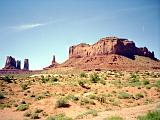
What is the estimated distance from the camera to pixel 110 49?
132 meters

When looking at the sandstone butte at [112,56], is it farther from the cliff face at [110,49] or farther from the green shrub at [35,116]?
the green shrub at [35,116]

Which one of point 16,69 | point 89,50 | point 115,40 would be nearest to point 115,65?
point 115,40

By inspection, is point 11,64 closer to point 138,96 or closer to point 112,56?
point 112,56

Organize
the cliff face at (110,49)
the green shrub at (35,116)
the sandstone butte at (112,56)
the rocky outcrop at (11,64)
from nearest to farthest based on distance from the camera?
the green shrub at (35,116) < the sandstone butte at (112,56) < the cliff face at (110,49) < the rocky outcrop at (11,64)

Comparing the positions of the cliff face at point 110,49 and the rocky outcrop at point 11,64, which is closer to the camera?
the cliff face at point 110,49

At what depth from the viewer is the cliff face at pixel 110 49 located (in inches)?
5187

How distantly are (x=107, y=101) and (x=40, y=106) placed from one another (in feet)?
19.3

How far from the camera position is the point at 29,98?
2592cm

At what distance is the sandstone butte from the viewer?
112 meters

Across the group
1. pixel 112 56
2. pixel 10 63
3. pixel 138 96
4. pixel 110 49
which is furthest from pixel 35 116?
pixel 10 63

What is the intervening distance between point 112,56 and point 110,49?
29.1 feet

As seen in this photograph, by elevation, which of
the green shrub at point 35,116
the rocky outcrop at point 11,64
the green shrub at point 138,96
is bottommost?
the green shrub at point 35,116

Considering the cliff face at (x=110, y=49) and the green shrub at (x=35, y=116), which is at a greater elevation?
the cliff face at (x=110, y=49)

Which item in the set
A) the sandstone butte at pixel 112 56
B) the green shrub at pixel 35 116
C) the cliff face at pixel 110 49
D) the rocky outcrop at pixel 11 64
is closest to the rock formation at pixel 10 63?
the rocky outcrop at pixel 11 64
